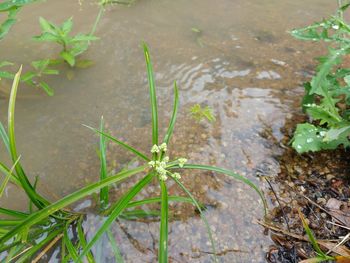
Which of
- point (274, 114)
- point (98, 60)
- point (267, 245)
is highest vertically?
point (98, 60)

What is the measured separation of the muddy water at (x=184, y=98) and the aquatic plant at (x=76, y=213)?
136mm

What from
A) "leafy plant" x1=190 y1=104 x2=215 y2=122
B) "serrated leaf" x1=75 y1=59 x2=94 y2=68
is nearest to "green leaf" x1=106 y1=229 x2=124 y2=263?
"leafy plant" x1=190 y1=104 x2=215 y2=122

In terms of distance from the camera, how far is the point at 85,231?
1644 mm

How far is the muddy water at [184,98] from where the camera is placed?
1.68 metres

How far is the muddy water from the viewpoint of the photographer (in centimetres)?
168

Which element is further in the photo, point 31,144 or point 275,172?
point 31,144

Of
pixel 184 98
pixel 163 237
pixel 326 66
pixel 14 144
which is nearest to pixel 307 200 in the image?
pixel 326 66

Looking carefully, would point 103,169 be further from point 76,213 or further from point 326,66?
point 326,66

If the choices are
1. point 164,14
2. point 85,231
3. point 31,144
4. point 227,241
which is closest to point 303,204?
point 227,241

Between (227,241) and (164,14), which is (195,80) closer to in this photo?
(164,14)

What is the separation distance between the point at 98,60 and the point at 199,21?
0.97 metres

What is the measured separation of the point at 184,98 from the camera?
7.61ft

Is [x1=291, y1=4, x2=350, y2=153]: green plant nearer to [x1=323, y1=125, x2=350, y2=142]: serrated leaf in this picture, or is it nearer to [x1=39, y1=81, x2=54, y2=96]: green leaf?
Answer: [x1=323, y1=125, x2=350, y2=142]: serrated leaf

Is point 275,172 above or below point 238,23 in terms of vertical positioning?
below
